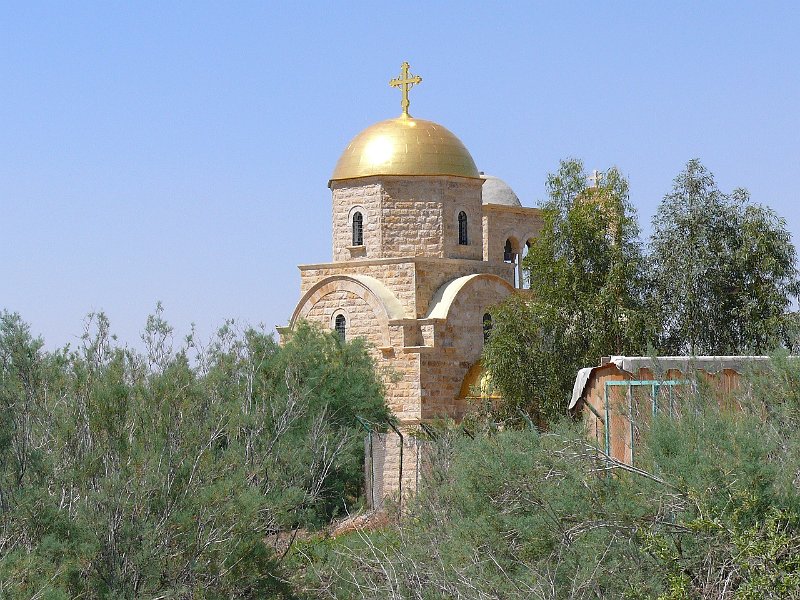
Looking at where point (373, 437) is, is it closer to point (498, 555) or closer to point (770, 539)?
point (498, 555)

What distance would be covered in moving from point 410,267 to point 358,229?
5.95ft

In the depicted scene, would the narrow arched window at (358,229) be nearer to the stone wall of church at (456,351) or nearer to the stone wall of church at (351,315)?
the stone wall of church at (351,315)

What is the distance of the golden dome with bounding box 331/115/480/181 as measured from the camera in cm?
3036

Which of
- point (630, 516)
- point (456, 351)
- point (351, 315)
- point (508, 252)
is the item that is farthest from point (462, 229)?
point (630, 516)

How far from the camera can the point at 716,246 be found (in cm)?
2642

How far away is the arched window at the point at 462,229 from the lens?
102 feet

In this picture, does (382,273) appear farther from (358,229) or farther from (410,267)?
(358,229)

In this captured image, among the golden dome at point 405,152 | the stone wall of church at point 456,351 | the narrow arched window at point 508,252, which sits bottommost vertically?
the stone wall of church at point 456,351

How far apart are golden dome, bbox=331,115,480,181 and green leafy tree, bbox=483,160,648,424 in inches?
151

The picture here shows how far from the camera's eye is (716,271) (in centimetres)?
2633

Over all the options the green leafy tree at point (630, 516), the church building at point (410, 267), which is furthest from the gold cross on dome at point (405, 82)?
the green leafy tree at point (630, 516)

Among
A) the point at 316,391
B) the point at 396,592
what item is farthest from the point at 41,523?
the point at 316,391

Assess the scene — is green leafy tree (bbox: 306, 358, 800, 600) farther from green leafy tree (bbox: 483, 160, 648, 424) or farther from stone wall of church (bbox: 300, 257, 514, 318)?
stone wall of church (bbox: 300, 257, 514, 318)

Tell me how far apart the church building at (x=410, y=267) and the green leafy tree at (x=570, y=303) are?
2305mm
